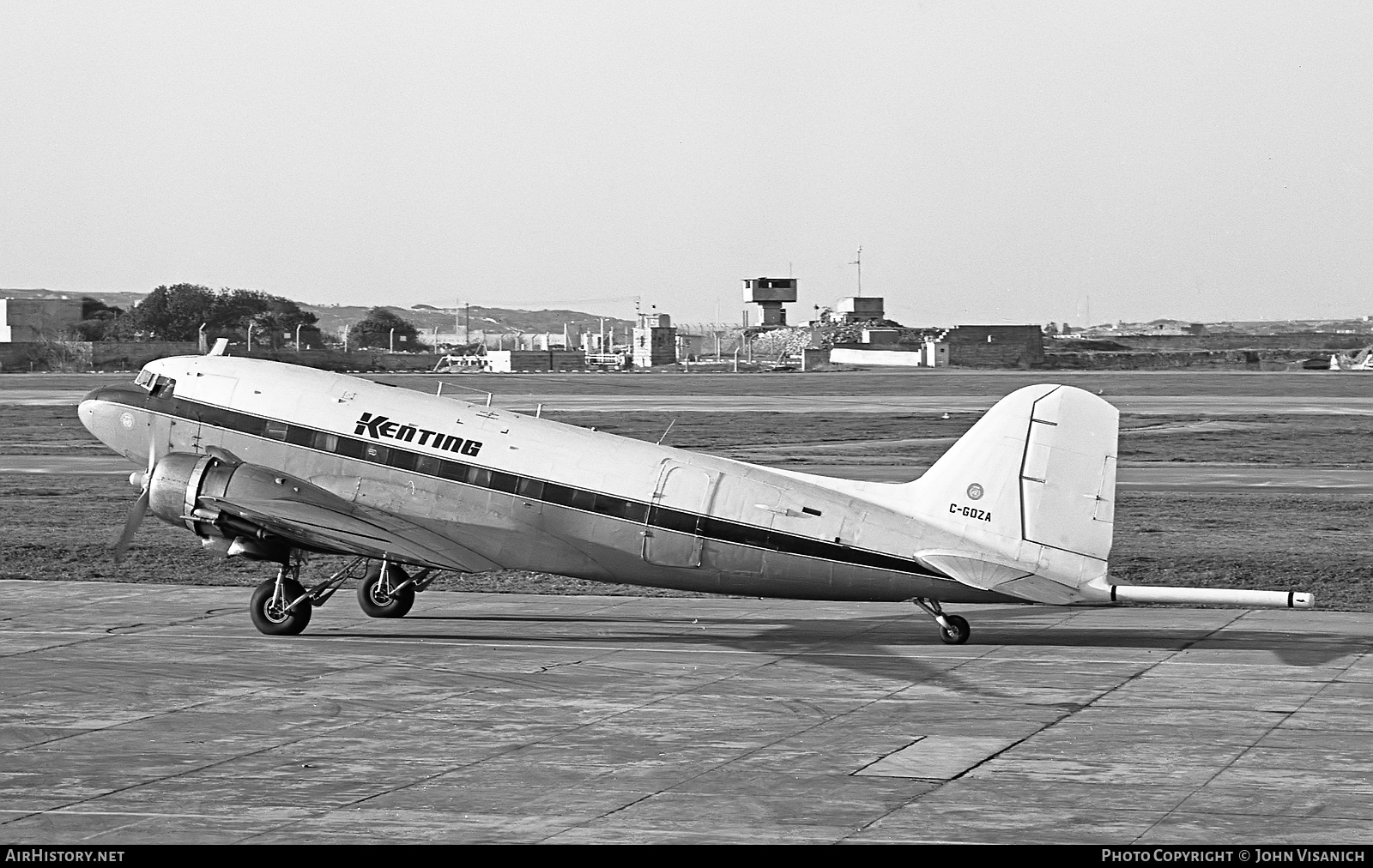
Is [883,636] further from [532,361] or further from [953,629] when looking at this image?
[532,361]

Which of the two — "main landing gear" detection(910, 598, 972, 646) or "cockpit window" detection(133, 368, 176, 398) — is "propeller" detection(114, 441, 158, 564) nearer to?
"cockpit window" detection(133, 368, 176, 398)

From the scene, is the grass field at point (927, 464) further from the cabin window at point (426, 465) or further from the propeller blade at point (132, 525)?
the propeller blade at point (132, 525)

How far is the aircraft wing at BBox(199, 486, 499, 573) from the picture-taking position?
2227 centimetres

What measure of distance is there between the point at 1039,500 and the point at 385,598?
11016mm

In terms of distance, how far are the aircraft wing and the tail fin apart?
24.0 feet

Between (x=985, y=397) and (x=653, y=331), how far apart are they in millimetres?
102663

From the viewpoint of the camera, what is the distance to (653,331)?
198875 mm

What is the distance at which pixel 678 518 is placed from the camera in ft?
71.4

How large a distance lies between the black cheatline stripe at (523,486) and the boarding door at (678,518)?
0.06 feet

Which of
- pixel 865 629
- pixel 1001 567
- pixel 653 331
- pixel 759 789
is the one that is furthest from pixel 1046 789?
pixel 653 331

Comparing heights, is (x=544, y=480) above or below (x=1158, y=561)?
above

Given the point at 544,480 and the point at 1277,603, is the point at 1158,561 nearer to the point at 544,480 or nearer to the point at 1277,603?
the point at 1277,603

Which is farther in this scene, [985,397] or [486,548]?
[985,397]
